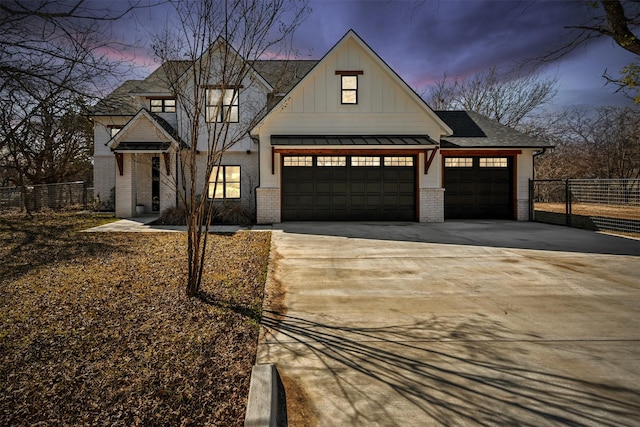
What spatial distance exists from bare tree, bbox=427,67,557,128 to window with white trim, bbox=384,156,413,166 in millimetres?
22332

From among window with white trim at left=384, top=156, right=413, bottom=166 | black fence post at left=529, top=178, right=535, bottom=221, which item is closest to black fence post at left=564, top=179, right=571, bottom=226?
black fence post at left=529, top=178, right=535, bottom=221

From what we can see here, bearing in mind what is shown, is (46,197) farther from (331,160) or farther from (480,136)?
(480,136)

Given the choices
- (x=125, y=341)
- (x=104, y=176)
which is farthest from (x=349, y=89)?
(x=104, y=176)

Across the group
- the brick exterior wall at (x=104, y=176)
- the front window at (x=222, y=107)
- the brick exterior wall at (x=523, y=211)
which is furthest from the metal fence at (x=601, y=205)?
the brick exterior wall at (x=104, y=176)

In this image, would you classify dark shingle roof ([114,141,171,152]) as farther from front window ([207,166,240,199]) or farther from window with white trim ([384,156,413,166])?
window with white trim ([384,156,413,166])

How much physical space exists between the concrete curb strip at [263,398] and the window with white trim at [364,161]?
1222 centimetres

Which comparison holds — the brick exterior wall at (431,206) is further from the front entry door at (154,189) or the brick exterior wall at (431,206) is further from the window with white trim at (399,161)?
the front entry door at (154,189)

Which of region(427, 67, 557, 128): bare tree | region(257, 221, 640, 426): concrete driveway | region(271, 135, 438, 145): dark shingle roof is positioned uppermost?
region(427, 67, 557, 128): bare tree

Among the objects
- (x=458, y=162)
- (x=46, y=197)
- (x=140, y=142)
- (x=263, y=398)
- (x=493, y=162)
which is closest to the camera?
(x=263, y=398)

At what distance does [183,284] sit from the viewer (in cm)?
588

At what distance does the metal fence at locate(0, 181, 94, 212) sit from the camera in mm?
18609

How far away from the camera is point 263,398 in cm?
262

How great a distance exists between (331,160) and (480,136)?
21.8 ft

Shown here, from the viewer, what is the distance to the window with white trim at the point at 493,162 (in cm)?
1561
